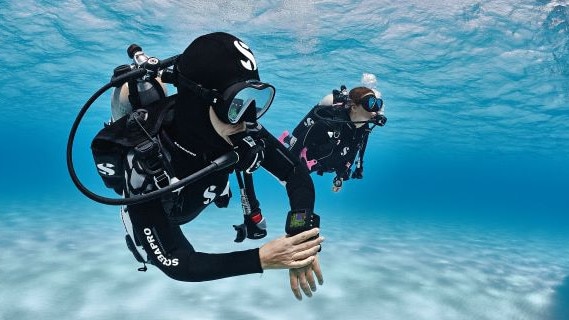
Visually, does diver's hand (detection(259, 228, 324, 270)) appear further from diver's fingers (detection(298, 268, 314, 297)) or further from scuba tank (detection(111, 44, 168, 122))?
scuba tank (detection(111, 44, 168, 122))

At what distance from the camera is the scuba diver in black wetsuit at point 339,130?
777 cm

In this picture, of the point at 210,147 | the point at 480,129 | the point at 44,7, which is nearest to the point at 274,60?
the point at 44,7

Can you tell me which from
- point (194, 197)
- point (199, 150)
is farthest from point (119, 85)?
point (194, 197)

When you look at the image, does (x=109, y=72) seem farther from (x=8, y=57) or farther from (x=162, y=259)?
(x=162, y=259)

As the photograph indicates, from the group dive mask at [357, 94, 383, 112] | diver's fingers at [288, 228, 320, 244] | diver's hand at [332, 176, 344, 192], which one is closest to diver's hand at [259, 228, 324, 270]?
diver's fingers at [288, 228, 320, 244]

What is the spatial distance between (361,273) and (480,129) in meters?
25.4

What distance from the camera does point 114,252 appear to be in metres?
10.6

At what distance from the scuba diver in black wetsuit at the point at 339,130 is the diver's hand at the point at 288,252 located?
5340 mm

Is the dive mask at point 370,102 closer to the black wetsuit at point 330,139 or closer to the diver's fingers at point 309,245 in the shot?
the black wetsuit at point 330,139

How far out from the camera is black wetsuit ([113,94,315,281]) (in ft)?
8.41

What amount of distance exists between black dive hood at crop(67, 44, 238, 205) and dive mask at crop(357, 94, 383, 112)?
4759 millimetres

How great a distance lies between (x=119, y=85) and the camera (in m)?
3.23

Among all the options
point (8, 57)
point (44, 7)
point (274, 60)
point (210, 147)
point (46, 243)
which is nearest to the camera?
point (210, 147)

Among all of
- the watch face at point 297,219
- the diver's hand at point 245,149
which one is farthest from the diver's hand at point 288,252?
the diver's hand at point 245,149
